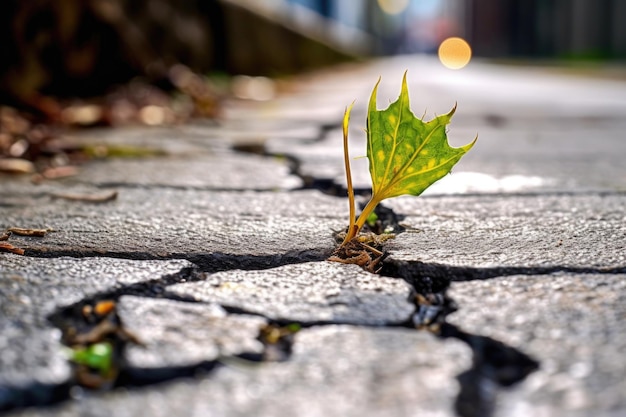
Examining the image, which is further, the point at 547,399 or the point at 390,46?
the point at 390,46

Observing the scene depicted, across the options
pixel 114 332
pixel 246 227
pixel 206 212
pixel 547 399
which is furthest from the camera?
pixel 206 212

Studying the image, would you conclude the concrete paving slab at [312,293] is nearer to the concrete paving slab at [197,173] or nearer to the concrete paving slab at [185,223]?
the concrete paving slab at [185,223]

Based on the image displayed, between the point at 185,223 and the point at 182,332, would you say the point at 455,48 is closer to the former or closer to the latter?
the point at 185,223

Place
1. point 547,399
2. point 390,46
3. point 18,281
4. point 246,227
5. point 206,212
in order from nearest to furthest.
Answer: point 547,399, point 18,281, point 246,227, point 206,212, point 390,46

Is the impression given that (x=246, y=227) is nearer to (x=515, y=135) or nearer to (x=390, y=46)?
(x=515, y=135)

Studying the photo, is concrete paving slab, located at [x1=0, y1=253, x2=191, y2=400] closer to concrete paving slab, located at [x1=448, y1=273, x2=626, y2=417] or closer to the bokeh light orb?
concrete paving slab, located at [x1=448, y1=273, x2=626, y2=417]

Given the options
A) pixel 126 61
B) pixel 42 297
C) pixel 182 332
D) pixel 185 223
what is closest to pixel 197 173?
pixel 185 223

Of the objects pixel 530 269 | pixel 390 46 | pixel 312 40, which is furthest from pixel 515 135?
pixel 390 46

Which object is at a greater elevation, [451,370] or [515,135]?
[515,135]
